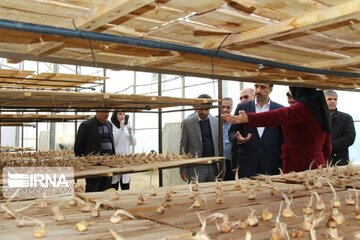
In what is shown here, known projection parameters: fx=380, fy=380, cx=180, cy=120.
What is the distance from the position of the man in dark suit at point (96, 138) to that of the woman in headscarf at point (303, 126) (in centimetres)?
235

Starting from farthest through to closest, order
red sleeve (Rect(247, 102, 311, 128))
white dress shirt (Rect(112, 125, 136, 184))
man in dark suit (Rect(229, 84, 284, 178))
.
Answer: white dress shirt (Rect(112, 125, 136, 184)), man in dark suit (Rect(229, 84, 284, 178)), red sleeve (Rect(247, 102, 311, 128))

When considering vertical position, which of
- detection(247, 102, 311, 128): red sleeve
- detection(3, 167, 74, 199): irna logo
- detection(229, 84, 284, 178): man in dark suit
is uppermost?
detection(247, 102, 311, 128): red sleeve

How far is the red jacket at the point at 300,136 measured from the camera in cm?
295

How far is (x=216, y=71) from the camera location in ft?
9.12

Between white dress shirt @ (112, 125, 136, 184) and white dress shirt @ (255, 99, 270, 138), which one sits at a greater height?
white dress shirt @ (255, 99, 270, 138)

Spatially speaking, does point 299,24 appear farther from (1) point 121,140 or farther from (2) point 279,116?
(1) point 121,140

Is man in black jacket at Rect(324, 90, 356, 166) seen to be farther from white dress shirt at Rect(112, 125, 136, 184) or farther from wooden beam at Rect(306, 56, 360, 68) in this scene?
white dress shirt at Rect(112, 125, 136, 184)

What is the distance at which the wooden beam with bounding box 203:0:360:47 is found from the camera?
4.67 ft

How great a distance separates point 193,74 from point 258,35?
3.19 feet

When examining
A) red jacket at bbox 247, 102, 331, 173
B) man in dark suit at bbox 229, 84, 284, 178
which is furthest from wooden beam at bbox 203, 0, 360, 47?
man in dark suit at bbox 229, 84, 284, 178

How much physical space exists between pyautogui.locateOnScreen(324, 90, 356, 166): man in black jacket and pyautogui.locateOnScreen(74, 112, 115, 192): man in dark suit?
106 inches

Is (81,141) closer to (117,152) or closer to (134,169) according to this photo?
(117,152)

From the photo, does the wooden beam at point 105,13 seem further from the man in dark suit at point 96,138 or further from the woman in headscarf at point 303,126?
the man in dark suit at point 96,138

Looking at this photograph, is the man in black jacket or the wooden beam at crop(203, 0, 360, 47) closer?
the wooden beam at crop(203, 0, 360, 47)
